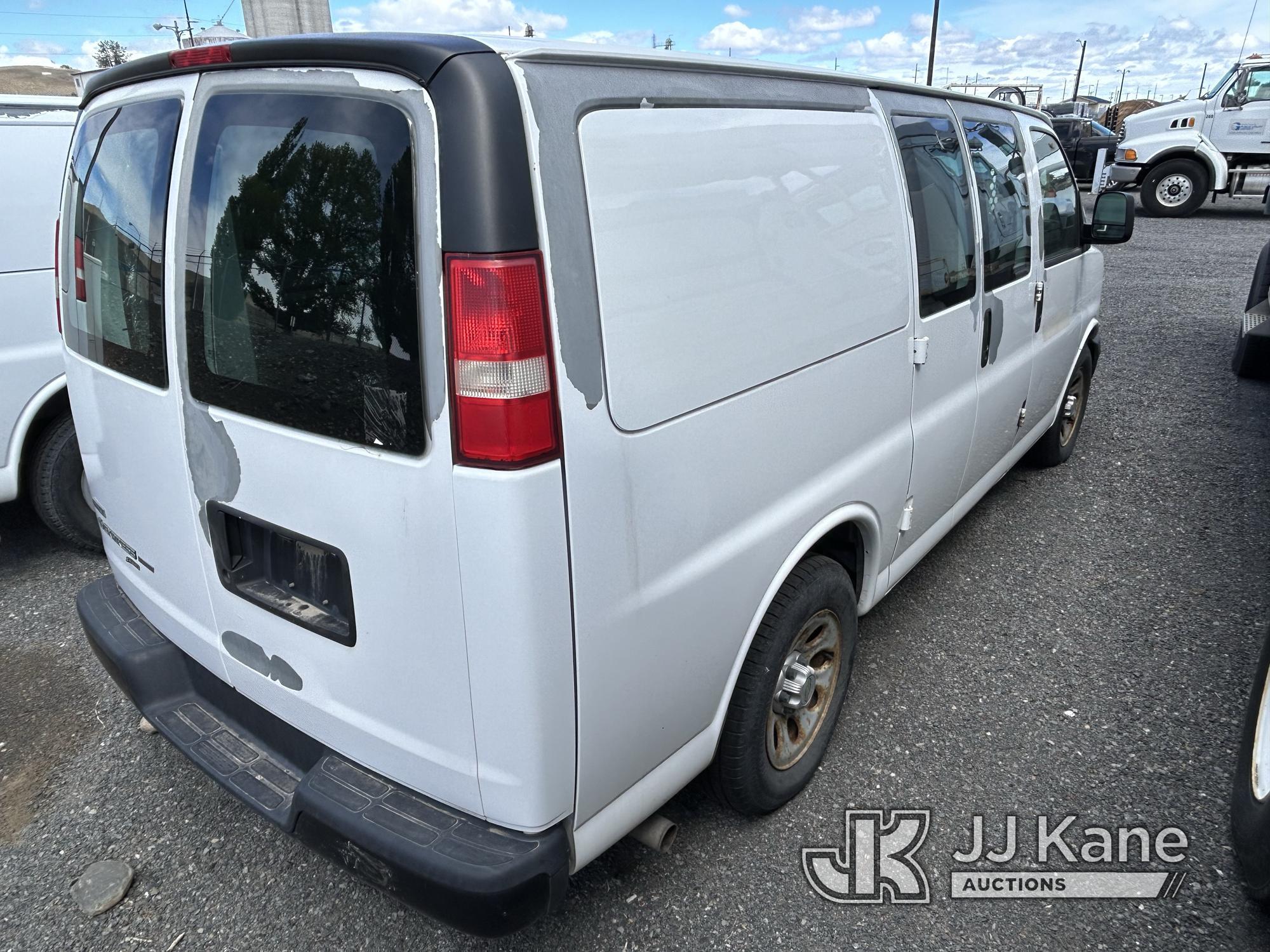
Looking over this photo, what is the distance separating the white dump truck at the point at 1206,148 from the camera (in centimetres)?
1464

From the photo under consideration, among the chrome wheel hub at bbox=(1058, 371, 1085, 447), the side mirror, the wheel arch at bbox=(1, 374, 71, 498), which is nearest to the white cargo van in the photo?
the wheel arch at bbox=(1, 374, 71, 498)

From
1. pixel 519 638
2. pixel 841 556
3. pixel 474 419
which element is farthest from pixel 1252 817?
pixel 474 419

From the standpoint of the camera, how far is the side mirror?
14.2 feet

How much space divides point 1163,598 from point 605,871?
2.67 metres

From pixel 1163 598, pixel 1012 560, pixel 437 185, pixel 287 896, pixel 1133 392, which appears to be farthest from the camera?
pixel 1133 392

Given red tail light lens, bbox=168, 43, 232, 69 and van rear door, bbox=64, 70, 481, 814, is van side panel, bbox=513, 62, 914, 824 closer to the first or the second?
van rear door, bbox=64, 70, 481, 814

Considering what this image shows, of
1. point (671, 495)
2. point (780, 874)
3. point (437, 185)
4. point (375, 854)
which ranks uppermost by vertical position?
point (437, 185)

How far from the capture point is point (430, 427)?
58.8 inches

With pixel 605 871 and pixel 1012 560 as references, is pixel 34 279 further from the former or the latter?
pixel 1012 560

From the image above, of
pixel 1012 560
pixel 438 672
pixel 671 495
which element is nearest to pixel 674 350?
pixel 671 495

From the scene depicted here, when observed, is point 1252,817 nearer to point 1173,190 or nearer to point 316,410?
point 316,410

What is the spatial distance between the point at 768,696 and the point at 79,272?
2.16 m

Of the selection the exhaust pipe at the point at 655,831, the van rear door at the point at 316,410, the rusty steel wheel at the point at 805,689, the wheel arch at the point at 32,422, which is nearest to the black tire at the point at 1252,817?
the rusty steel wheel at the point at 805,689

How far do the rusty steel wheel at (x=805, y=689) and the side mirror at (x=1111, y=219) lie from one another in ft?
9.89
